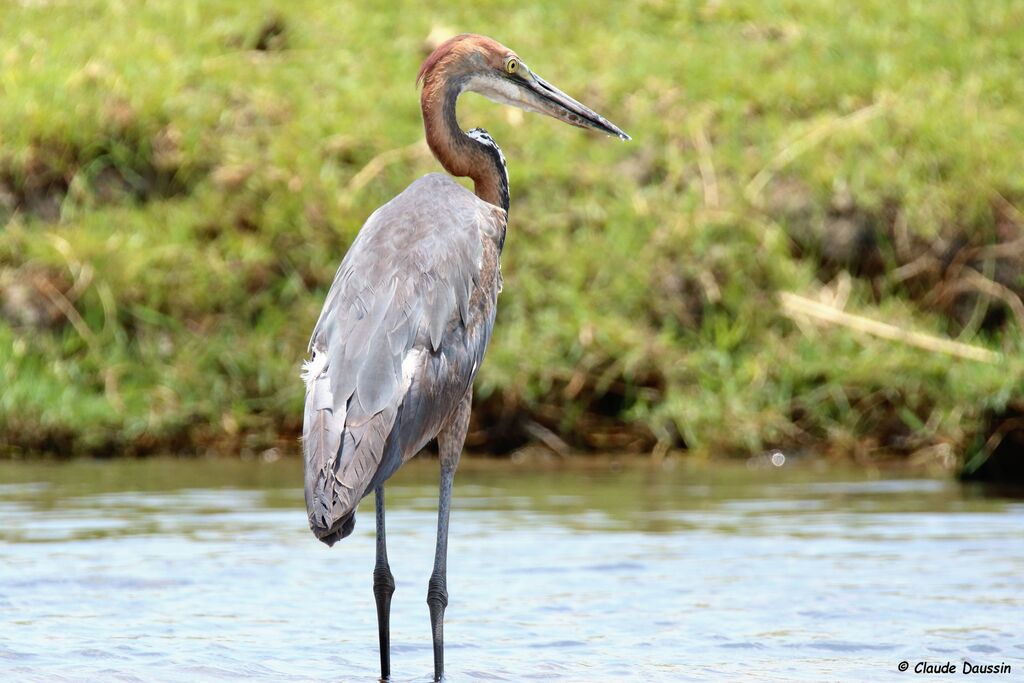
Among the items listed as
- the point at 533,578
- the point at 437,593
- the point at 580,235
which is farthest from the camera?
the point at 580,235

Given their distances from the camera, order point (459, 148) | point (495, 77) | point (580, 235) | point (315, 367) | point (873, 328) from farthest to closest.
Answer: point (580, 235) < point (873, 328) < point (495, 77) < point (459, 148) < point (315, 367)

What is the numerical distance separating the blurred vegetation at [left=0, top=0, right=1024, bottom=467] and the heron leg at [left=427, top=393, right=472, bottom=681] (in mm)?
4021

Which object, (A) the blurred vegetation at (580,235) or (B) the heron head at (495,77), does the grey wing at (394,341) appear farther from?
(A) the blurred vegetation at (580,235)

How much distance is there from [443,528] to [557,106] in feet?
5.94

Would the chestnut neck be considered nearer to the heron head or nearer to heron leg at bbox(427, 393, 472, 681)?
the heron head

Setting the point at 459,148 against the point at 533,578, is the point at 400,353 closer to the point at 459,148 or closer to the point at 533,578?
the point at 459,148

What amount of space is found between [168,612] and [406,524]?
190 cm

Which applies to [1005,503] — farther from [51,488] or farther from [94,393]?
[94,393]

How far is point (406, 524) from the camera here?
7.11 meters

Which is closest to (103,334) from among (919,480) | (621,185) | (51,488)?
(51,488)

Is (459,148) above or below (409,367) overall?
above

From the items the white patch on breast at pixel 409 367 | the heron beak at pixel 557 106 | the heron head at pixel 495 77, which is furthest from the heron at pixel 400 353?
the heron beak at pixel 557 106

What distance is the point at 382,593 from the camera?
4.77 m


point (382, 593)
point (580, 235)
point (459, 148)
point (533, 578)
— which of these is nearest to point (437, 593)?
point (382, 593)
